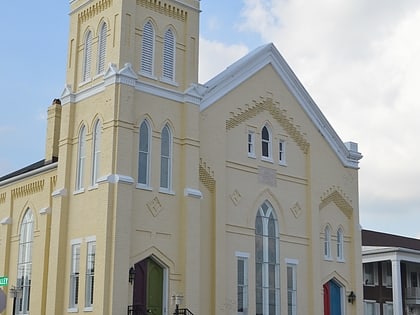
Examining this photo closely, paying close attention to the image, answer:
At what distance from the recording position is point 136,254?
2731cm

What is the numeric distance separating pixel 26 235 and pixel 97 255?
837cm

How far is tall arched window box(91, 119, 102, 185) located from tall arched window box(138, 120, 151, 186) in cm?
152

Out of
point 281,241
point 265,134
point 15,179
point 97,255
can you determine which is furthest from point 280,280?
point 15,179

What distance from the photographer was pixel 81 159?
1160 inches

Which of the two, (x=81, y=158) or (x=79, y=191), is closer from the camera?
(x=79, y=191)

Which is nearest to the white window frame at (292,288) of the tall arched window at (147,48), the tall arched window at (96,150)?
the tall arched window at (96,150)

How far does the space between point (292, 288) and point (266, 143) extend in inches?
249

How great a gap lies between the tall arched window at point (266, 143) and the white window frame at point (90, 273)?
9353 millimetres

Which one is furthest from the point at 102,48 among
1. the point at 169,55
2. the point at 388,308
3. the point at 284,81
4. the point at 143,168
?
the point at 388,308

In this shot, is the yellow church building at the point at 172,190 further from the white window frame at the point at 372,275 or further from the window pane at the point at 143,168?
the white window frame at the point at 372,275

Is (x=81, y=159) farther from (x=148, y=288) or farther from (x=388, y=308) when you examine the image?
(x=388, y=308)

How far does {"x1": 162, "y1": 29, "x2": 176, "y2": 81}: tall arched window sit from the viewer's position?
2989 centimetres

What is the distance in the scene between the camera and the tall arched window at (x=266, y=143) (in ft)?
111

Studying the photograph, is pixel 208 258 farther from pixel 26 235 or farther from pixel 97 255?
pixel 26 235
